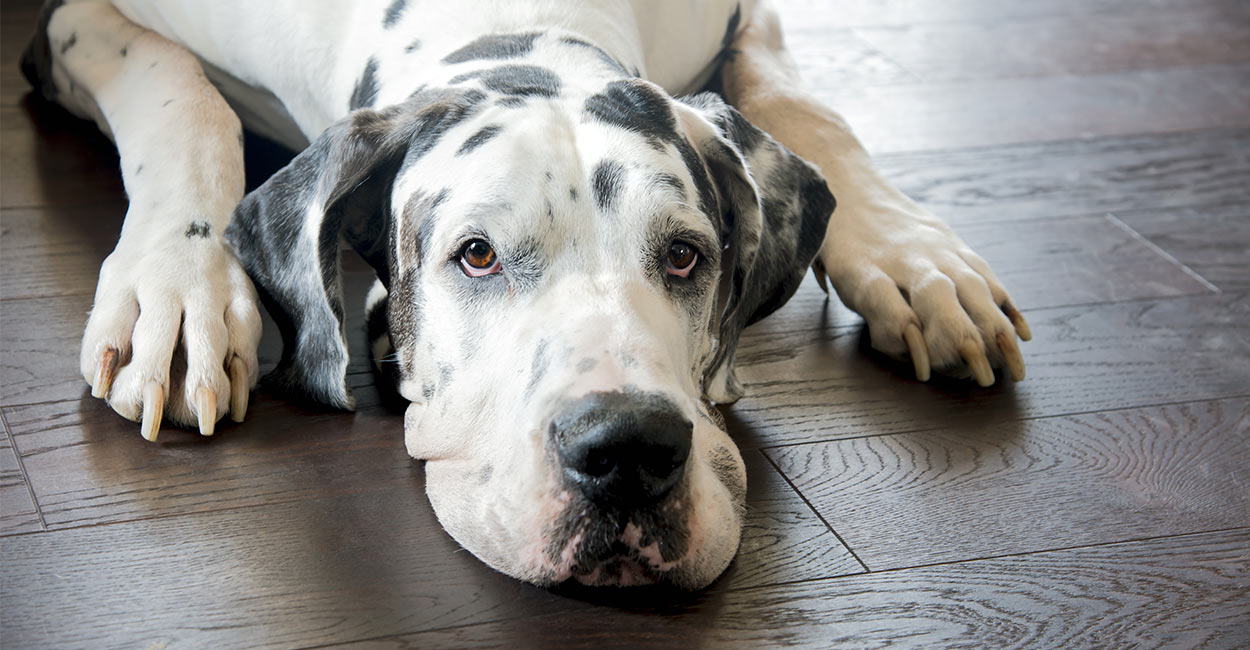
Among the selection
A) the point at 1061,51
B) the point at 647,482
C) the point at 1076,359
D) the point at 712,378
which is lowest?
the point at 1061,51

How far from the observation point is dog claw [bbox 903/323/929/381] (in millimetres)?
2168

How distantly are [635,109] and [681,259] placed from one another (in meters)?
0.23

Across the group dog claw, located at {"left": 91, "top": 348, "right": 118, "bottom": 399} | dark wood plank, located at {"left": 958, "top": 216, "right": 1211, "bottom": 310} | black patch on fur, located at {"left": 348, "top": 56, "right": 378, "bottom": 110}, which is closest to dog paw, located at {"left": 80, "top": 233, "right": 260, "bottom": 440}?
dog claw, located at {"left": 91, "top": 348, "right": 118, "bottom": 399}

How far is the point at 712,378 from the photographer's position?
1.97 m

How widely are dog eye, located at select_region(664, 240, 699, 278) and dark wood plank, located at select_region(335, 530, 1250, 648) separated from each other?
426 millimetres

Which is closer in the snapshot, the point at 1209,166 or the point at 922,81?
the point at 1209,166

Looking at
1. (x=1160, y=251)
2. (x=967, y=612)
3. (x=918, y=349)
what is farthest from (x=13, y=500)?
(x=1160, y=251)

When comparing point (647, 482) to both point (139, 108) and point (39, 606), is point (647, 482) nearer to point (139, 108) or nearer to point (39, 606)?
point (39, 606)

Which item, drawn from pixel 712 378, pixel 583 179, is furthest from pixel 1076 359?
pixel 583 179

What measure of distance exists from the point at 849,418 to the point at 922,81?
1.85 metres

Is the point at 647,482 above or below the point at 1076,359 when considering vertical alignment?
above

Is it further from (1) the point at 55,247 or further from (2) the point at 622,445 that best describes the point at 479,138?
(1) the point at 55,247

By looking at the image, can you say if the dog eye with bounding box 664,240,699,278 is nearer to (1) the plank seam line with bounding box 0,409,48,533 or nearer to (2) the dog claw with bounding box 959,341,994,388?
(2) the dog claw with bounding box 959,341,994,388

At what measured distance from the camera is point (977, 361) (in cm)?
214
